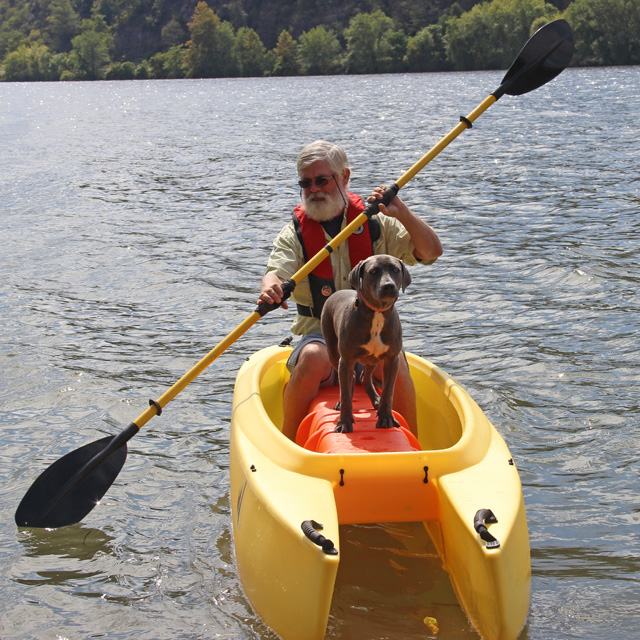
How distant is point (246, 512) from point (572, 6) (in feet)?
190

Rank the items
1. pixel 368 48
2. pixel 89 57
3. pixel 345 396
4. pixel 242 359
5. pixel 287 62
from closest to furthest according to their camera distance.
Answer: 1. pixel 345 396
2. pixel 242 359
3. pixel 368 48
4. pixel 287 62
5. pixel 89 57

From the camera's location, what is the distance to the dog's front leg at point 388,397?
147 inches

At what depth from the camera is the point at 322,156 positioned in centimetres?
427

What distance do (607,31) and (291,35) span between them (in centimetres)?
5171

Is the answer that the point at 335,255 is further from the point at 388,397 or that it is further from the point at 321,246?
the point at 388,397

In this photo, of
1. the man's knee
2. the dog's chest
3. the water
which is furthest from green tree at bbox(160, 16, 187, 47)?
the dog's chest

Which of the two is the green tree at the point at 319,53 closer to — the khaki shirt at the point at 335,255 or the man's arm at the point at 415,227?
the khaki shirt at the point at 335,255

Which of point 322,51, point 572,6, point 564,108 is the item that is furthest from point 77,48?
point 564,108

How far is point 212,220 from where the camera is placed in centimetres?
1295

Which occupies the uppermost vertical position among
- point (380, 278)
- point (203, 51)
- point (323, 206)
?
point (203, 51)

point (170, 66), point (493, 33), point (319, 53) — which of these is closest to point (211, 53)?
point (170, 66)

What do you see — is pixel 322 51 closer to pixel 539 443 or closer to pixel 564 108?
pixel 564 108

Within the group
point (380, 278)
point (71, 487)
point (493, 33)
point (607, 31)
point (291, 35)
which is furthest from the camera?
point (291, 35)

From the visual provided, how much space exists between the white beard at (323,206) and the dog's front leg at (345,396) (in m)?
1.03
